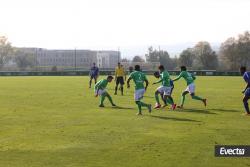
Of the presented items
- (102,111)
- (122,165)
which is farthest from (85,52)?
(122,165)

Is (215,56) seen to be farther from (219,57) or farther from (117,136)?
(117,136)

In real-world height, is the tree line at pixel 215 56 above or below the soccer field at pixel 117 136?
above

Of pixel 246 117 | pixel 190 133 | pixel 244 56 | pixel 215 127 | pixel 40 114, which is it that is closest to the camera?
pixel 190 133

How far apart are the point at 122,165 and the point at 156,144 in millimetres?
2418

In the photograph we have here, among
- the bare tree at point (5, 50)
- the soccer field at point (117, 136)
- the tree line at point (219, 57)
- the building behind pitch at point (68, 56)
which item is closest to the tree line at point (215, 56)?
the tree line at point (219, 57)

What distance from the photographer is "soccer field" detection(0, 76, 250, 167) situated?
10164 mm

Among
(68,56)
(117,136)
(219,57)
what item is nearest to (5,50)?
(68,56)

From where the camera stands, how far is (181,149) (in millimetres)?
11266

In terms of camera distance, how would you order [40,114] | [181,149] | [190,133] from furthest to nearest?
[40,114], [190,133], [181,149]

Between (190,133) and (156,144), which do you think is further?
(190,133)

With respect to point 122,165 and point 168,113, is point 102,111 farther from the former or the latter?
point 122,165

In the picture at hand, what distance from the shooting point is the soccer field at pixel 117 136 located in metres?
10.2

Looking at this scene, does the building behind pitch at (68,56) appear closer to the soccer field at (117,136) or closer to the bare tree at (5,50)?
the bare tree at (5,50)

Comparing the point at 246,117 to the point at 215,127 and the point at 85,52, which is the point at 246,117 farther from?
the point at 85,52
